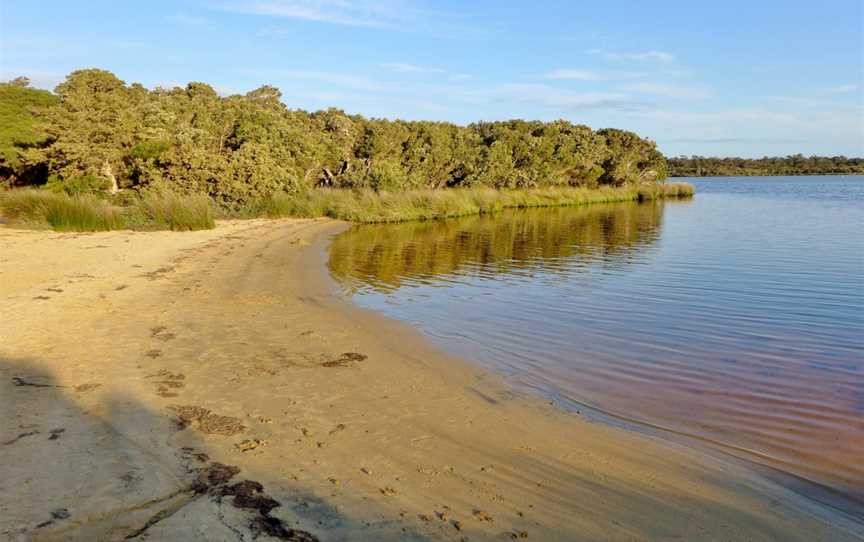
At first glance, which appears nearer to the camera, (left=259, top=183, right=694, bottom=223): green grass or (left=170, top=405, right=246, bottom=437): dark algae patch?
(left=170, top=405, right=246, bottom=437): dark algae patch

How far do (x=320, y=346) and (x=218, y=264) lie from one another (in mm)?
7414

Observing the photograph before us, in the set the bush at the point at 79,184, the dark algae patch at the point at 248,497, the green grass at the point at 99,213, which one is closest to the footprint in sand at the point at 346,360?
the dark algae patch at the point at 248,497

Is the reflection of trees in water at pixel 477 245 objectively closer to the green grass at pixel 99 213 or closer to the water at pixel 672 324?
the water at pixel 672 324

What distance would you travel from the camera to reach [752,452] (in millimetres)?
5348

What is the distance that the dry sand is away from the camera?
3.67 m

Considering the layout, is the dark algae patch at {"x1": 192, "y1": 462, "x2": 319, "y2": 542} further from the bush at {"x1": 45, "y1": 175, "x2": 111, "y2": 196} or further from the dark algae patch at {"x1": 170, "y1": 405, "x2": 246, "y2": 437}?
the bush at {"x1": 45, "y1": 175, "x2": 111, "y2": 196}

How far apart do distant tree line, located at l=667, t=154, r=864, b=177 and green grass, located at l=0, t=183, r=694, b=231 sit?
383 ft

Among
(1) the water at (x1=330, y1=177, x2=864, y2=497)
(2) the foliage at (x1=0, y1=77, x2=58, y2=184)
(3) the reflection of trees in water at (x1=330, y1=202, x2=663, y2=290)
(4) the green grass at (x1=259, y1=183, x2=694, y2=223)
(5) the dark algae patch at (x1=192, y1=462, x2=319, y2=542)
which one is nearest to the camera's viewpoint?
(5) the dark algae patch at (x1=192, y1=462, x2=319, y2=542)

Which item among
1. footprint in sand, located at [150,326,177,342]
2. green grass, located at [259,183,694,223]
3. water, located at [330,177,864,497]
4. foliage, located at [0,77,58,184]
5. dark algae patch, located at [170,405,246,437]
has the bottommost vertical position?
water, located at [330,177,864,497]

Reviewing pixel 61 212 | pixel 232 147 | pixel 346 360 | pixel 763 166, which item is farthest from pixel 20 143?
pixel 763 166

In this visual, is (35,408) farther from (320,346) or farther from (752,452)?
(752,452)

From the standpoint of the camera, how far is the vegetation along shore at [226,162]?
22328 millimetres

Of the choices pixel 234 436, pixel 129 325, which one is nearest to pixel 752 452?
pixel 234 436

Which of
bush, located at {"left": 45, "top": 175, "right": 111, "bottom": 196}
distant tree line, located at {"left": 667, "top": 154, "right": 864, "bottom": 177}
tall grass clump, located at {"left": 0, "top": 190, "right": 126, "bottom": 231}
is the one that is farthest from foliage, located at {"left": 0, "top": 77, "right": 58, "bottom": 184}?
distant tree line, located at {"left": 667, "top": 154, "right": 864, "bottom": 177}
